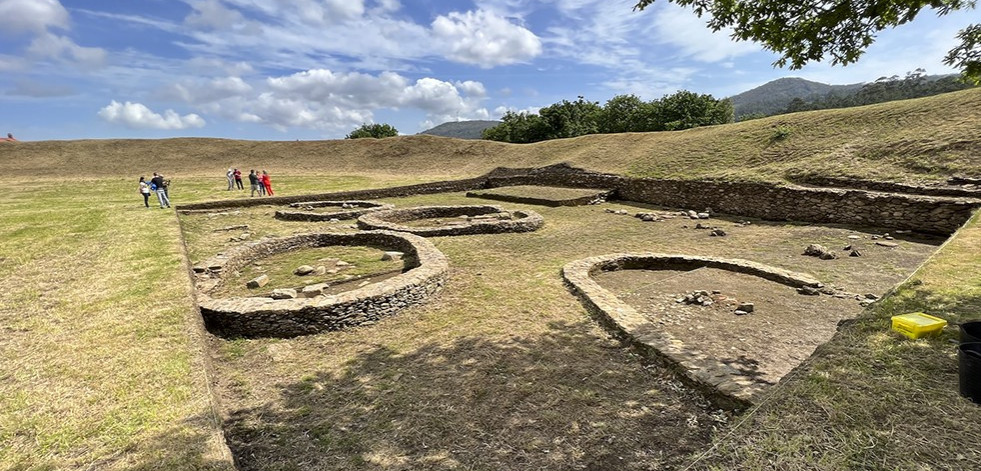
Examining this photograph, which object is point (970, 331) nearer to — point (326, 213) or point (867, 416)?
point (867, 416)

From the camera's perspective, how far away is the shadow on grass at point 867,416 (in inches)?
115

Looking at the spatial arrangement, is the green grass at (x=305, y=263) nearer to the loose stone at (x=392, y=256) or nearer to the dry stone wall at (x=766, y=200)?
the loose stone at (x=392, y=256)

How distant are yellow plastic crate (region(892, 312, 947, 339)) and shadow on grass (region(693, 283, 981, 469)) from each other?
9 centimetres

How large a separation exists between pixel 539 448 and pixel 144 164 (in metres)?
49.1

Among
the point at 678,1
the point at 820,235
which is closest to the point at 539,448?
the point at 678,1

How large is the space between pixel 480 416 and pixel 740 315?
205 inches

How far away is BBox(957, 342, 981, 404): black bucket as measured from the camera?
3285 mm

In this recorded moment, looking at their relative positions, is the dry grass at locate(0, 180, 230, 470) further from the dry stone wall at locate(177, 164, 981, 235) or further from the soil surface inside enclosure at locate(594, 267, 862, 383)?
the dry stone wall at locate(177, 164, 981, 235)

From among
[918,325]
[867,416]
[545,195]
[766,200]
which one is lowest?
[545,195]

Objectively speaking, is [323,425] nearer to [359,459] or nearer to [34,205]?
[359,459]

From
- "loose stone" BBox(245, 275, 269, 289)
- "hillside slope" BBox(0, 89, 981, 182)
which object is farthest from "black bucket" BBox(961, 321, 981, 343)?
"hillside slope" BBox(0, 89, 981, 182)

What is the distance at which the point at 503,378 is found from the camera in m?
5.86

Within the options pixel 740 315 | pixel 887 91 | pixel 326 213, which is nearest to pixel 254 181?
pixel 326 213

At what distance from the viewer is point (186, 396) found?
4.55 meters
